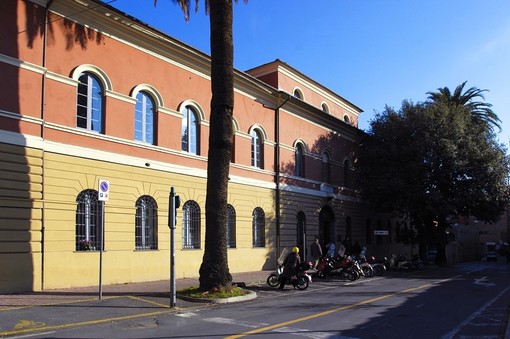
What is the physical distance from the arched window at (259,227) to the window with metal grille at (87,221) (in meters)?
9.72

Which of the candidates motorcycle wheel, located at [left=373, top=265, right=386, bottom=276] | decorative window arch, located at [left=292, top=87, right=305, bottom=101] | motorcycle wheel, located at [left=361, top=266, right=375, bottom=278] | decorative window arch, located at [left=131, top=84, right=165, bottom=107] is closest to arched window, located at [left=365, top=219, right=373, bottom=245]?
decorative window arch, located at [left=292, top=87, right=305, bottom=101]

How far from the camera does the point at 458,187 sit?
98.4 ft

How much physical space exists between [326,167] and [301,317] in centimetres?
2183

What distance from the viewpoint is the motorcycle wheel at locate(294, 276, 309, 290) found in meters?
16.9

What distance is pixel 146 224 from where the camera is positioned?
18500 millimetres

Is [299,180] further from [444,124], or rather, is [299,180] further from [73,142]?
[73,142]

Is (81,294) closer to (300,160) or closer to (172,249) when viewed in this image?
(172,249)

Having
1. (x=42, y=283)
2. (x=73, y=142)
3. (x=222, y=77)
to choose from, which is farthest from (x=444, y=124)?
(x=42, y=283)

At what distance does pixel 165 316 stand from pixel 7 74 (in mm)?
8479

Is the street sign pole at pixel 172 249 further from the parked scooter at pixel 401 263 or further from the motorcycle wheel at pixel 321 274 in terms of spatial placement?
the parked scooter at pixel 401 263

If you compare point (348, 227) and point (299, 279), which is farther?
point (348, 227)

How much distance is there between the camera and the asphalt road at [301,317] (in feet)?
30.1

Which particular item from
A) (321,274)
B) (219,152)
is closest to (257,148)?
(321,274)

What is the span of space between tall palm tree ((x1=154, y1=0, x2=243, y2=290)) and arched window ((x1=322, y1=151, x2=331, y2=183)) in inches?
691
